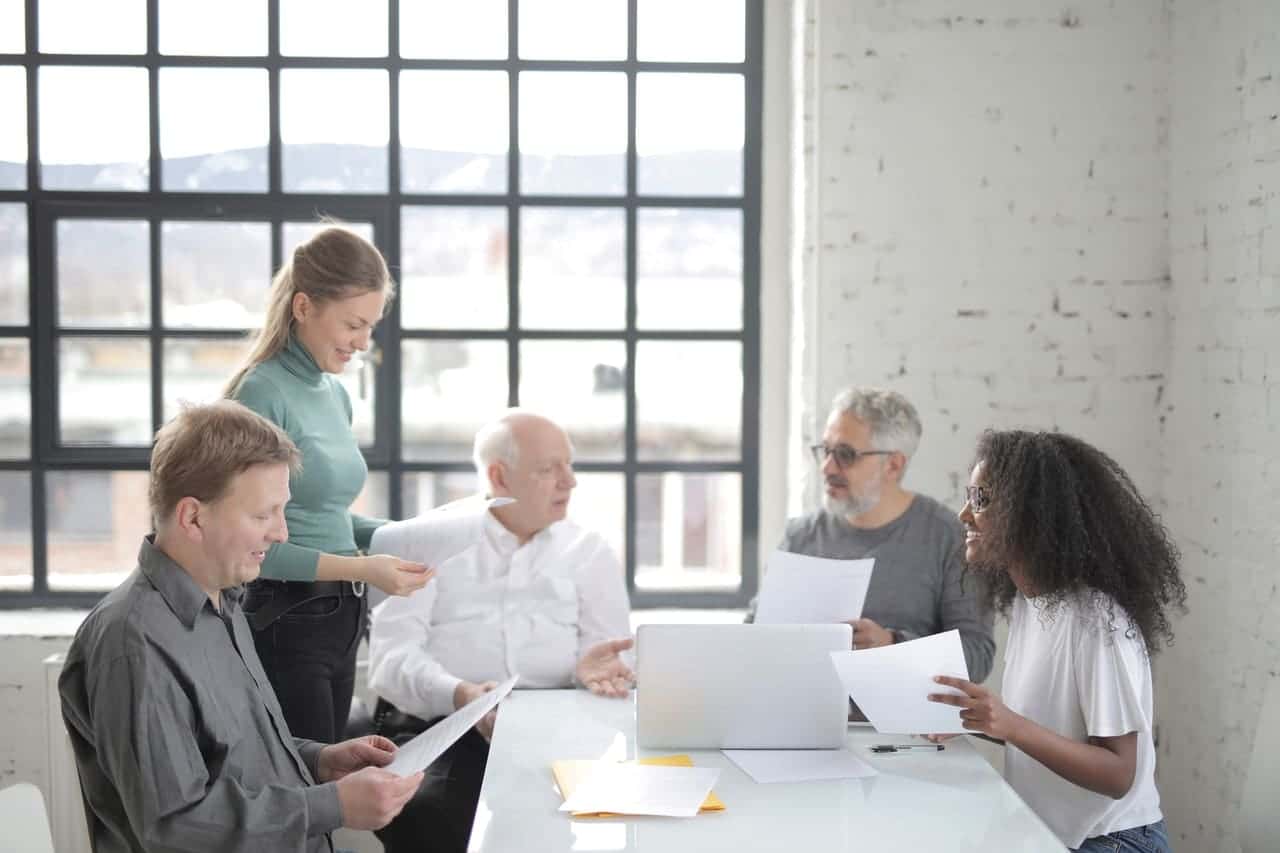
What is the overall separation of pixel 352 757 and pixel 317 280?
1.15 meters

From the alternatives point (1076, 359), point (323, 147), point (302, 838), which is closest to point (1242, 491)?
point (1076, 359)

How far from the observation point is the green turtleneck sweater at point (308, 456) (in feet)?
9.19

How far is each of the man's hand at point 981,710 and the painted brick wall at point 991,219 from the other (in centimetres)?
169

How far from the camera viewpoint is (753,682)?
2.30 metres

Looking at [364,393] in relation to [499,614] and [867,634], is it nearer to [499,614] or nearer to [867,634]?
[499,614]

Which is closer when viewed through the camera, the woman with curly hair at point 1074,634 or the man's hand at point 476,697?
the woman with curly hair at point 1074,634

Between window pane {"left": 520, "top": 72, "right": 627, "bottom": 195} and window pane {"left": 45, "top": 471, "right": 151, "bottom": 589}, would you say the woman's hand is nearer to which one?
window pane {"left": 45, "top": 471, "right": 151, "bottom": 589}

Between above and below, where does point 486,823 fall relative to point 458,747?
above

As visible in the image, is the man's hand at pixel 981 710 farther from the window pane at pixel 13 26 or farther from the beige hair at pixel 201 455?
the window pane at pixel 13 26

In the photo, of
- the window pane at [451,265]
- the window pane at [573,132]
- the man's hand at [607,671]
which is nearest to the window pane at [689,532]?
the window pane at [451,265]

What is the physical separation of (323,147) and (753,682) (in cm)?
255

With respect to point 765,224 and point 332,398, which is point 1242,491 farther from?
point 332,398

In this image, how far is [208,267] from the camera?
13.3 ft

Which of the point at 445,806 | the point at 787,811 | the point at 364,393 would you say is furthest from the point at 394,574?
the point at 364,393
